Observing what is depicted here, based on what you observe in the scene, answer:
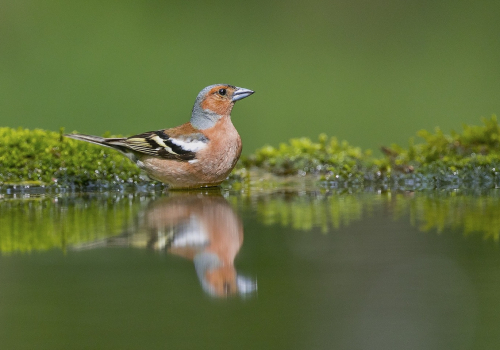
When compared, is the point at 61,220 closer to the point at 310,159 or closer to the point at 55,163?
the point at 55,163

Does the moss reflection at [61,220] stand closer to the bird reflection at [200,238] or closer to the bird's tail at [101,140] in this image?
the bird reflection at [200,238]

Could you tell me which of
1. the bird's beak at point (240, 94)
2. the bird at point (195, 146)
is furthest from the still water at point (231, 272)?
the bird's beak at point (240, 94)

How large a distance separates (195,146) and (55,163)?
52.9 inches

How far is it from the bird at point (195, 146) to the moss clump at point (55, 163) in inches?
7.4

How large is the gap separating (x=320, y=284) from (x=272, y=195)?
2849mm

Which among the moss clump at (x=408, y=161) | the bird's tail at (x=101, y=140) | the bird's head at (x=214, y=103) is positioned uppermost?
the bird's head at (x=214, y=103)

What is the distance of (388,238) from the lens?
2891 mm

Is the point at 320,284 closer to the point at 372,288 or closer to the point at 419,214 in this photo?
the point at 372,288

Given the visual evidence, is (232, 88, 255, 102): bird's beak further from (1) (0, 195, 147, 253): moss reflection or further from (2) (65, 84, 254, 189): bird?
(1) (0, 195, 147, 253): moss reflection

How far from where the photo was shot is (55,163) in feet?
17.9

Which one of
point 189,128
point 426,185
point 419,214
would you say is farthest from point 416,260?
point 189,128

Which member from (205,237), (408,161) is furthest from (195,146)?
(205,237)

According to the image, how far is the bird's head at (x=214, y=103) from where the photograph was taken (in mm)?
5613

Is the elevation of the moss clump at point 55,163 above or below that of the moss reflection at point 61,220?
above
